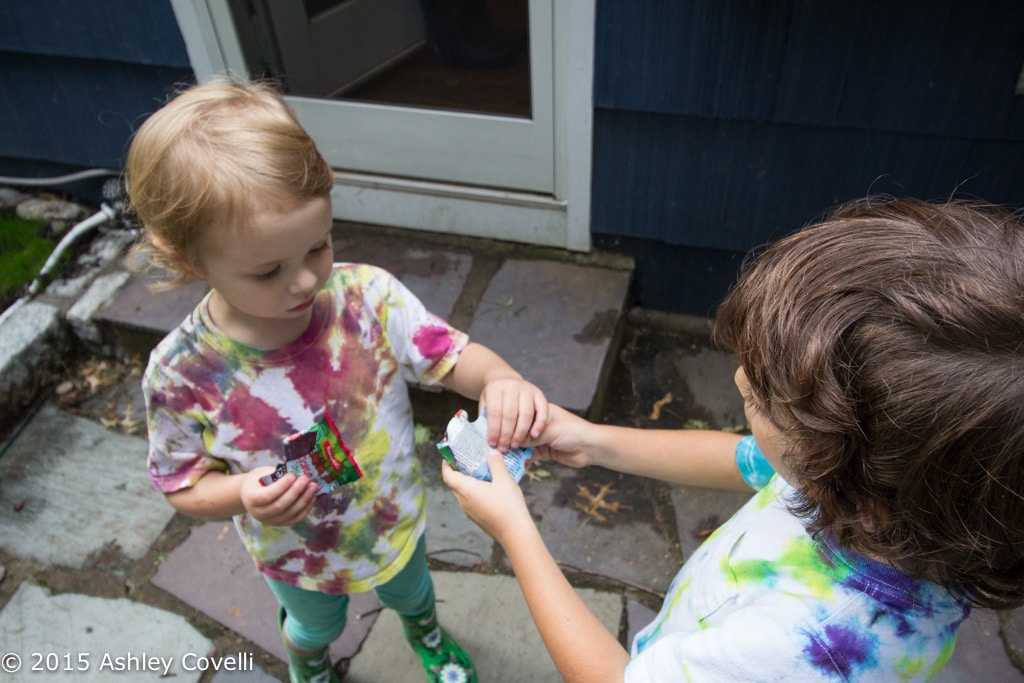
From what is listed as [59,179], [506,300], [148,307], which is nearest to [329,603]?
[506,300]

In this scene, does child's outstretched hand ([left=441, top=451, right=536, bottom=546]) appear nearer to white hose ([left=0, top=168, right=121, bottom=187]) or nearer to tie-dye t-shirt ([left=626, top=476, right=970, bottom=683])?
tie-dye t-shirt ([left=626, top=476, right=970, bottom=683])

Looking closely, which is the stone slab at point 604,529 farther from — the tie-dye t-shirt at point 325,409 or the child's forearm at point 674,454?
the child's forearm at point 674,454

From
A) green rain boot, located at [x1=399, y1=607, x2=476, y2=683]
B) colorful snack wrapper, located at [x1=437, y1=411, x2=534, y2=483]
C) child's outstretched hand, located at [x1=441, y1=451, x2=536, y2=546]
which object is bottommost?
green rain boot, located at [x1=399, y1=607, x2=476, y2=683]

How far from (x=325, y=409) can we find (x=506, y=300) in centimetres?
148

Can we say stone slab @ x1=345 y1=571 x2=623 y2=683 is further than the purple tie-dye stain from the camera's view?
Yes

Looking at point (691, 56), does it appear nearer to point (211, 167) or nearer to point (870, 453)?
point (211, 167)

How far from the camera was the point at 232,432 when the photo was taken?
146 centimetres

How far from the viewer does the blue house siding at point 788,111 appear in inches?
85.4

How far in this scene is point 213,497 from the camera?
4.71 feet

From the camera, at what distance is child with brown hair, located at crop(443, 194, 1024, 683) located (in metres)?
0.80

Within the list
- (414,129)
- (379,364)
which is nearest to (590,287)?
(414,129)

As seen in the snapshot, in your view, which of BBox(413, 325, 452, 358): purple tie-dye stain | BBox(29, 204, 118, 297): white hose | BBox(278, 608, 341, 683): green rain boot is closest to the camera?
BBox(413, 325, 452, 358): purple tie-dye stain

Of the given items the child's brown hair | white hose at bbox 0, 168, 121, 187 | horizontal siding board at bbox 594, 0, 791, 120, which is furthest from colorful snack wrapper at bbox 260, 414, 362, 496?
white hose at bbox 0, 168, 121, 187

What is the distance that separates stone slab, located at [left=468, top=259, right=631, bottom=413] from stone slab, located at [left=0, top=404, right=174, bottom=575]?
4.33 feet
